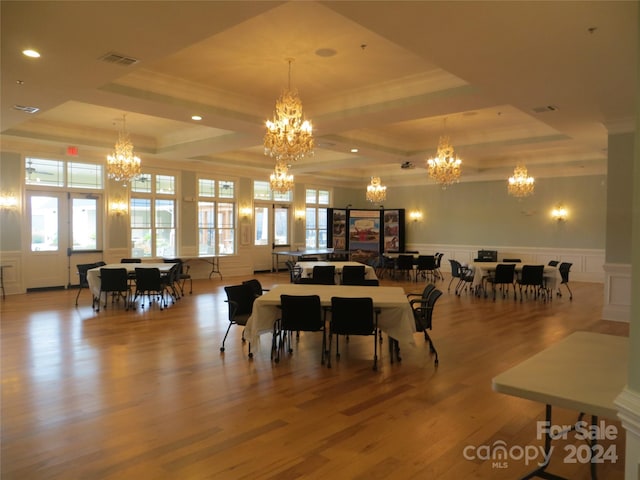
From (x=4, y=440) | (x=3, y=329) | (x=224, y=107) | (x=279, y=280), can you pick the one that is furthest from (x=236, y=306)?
(x=279, y=280)

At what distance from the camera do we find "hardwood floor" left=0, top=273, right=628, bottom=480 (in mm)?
2930

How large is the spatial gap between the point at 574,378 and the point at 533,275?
8.03 m

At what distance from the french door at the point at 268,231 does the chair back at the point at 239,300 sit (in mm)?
9189

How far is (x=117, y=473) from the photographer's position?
2807 millimetres

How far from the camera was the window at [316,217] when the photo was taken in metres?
16.7

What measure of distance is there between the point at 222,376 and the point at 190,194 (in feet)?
30.3

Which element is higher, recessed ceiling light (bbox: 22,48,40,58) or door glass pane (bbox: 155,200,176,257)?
recessed ceiling light (bbox: 22,48,40,58)

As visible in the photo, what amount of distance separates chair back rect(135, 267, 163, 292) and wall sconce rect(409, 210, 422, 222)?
1126 cm

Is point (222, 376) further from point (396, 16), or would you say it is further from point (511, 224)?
point (511, 224)

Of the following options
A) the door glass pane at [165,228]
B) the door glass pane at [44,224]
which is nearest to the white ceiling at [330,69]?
the door glass pane at [44,224]

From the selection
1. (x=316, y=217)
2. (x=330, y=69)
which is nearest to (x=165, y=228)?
(x=316, y=217)

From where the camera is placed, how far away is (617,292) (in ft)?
24.9

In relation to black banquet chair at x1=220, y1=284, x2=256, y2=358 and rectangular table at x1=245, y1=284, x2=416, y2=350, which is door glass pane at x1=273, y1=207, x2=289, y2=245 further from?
rectangular table at x1=245, y1=284, x2=416, y2=350

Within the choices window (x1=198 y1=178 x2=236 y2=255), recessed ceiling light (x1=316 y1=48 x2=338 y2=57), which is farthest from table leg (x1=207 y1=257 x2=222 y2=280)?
recessed ceiling light (x1=316 y1=48 x2=338 y2=57)
